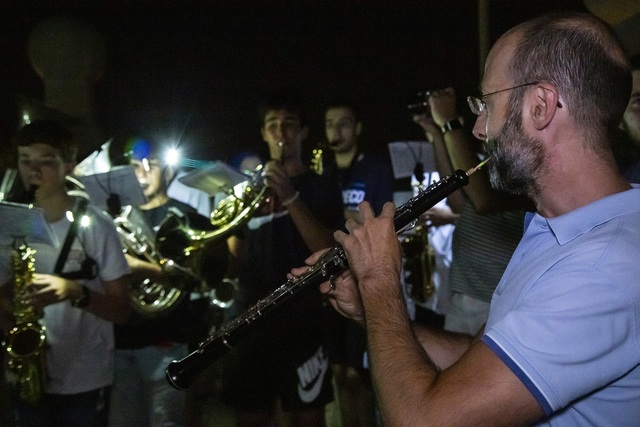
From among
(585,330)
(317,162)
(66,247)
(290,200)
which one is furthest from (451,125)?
(585,330)

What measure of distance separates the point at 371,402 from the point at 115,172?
7.22 ft

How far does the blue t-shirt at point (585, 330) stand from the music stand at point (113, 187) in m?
3.06

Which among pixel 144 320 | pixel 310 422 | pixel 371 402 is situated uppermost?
pixel 144 320

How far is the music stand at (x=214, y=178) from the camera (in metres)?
4.32

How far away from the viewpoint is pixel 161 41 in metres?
7.13

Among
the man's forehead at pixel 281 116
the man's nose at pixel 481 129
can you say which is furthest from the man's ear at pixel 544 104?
the man's forehead at pixel 281 116

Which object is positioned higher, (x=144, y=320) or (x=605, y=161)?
(x=605, y=161)

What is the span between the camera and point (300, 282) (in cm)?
220

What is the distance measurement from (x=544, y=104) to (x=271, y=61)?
18.9ft

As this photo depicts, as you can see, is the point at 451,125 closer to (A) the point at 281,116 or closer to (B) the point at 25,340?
(A) the point at 281,116

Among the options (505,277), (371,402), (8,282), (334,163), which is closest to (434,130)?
(334,163)

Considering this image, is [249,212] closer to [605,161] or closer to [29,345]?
[29,345]

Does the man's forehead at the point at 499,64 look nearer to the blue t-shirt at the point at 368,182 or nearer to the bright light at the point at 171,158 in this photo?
the blue t-shirt at the point at 368,182

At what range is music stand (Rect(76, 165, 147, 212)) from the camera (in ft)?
13.9
